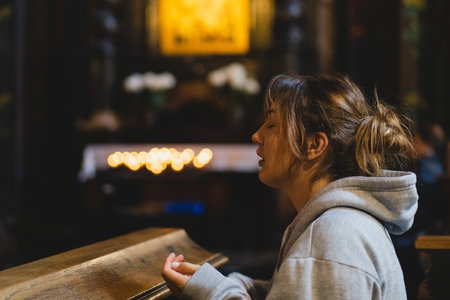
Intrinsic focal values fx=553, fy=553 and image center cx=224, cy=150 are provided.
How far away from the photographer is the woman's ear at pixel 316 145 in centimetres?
135

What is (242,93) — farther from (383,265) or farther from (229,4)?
(383,265)

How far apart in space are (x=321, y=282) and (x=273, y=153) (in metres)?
0.41

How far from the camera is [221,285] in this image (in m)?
1.25

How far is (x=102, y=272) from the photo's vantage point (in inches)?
Answer: 51.5

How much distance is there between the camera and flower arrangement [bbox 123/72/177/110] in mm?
7707

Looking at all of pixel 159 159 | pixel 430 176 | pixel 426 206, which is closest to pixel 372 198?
pixel 426 206

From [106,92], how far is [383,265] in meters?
7.46

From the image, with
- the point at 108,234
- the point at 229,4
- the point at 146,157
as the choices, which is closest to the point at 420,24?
the point at 229,4

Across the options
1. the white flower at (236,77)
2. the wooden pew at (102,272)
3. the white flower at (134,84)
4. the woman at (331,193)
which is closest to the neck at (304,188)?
the woman at (331,193)

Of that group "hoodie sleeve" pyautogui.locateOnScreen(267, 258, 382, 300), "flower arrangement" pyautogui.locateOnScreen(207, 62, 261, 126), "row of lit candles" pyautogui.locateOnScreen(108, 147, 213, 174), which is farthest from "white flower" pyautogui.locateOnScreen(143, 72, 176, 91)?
"hoodie sleeve" pyautogui.locateOnScreen(267, 258, 382, 300)

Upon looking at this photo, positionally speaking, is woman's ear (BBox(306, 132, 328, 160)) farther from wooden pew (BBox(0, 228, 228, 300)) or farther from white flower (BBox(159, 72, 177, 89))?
white flower (BBox(159, 72, 177, 89))

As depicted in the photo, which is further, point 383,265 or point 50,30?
point 50,30

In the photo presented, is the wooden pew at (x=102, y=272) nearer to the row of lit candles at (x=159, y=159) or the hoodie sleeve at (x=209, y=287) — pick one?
the hoodie sleeve at (x=209, y=287)

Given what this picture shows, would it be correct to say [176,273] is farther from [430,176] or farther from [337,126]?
[430,176]
